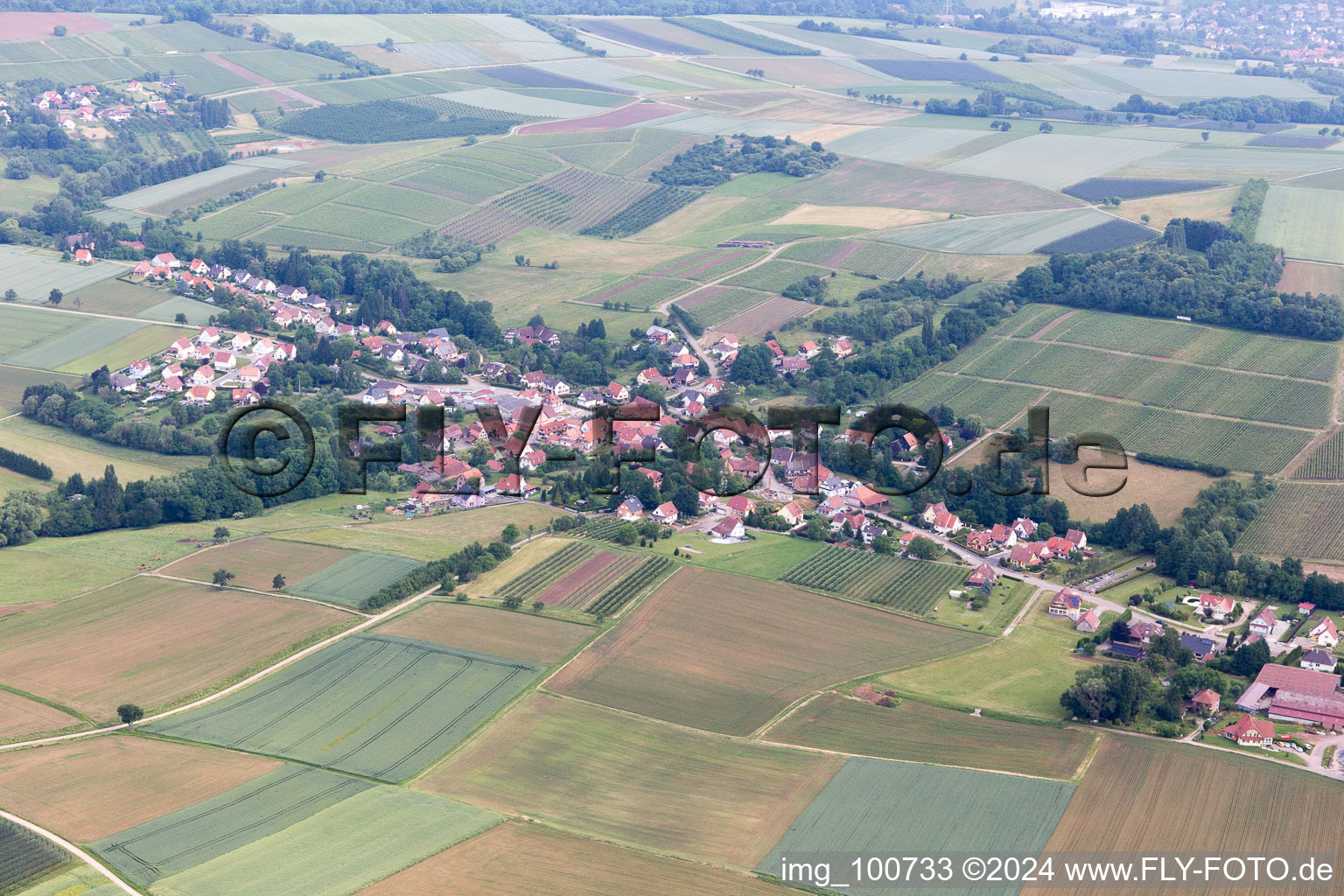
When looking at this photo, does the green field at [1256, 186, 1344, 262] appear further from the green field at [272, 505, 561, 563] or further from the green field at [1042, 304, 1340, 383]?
the green field at [272, 505, 561, 563]

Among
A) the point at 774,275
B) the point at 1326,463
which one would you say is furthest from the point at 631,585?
the point at 774,275

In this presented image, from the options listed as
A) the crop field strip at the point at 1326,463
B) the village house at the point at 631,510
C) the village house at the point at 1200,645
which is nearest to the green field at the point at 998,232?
Result: the crop field strip at the point at 1326,463

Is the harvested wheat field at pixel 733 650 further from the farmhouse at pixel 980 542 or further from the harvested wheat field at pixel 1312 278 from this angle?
the harvested wheat field at pixel 1312 278

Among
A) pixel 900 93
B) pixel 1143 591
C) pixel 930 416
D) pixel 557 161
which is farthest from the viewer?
pixel 900 93

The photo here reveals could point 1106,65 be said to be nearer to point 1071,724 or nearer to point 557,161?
point 557,161

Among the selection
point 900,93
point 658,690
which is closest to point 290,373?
point 658,690

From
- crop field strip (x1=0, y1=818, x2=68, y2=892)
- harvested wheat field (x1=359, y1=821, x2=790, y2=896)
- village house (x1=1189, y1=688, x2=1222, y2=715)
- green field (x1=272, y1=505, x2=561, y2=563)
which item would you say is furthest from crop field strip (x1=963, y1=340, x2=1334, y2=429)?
crop field strip (x1=0, y1=818, x2=68, y2=892)
